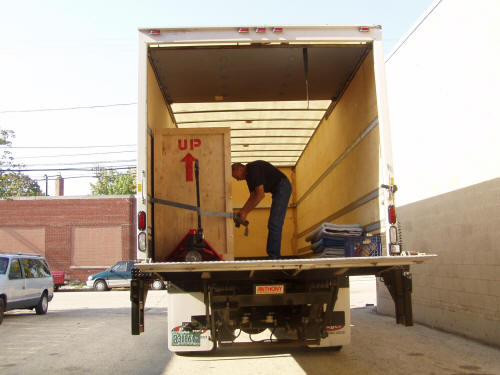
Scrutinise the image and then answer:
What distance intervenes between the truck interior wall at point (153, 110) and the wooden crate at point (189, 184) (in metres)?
0.17

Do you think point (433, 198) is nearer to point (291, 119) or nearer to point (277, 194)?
point (291, 119)

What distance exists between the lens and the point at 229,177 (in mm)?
6695

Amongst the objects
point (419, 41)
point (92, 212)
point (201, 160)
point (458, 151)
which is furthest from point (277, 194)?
point (92, 212)

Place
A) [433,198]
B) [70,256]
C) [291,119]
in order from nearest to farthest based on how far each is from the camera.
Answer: [433,198], [291,119], [70,256]

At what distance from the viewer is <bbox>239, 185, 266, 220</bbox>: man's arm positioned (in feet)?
21.0

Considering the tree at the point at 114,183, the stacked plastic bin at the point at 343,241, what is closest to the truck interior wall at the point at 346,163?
the stacked plastic bin at the point at 343,241

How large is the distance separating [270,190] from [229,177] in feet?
2.00

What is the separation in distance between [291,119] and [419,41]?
8.42 ft

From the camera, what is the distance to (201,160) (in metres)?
6.77

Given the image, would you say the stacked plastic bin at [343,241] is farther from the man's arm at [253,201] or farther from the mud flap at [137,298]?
the mud flap at [137,298]

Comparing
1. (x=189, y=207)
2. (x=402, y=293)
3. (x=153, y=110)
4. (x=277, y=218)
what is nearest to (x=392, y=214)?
(x=402, y=293)

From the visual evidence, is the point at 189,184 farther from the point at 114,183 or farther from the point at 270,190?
the point at 114,183

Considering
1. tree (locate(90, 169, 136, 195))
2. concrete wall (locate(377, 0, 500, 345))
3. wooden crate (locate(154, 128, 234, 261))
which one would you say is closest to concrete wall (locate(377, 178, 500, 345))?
concrete wall (locate(377, 0, 500, 345))

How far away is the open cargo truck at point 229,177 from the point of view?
5551mm
